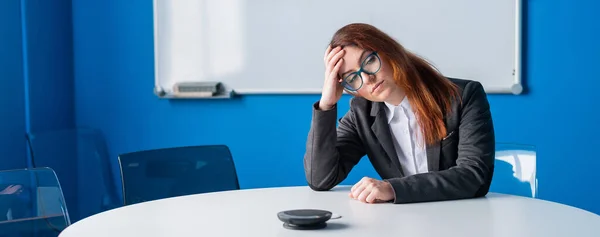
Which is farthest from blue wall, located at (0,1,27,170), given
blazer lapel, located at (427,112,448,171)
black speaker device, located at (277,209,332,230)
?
black speaker device, located at (277,209,332,230)

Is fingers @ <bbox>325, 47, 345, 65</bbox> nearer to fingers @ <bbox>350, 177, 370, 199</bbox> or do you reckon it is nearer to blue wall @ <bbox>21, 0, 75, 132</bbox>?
fingers @ <bbox>350, 177, 370, 199</bbox>

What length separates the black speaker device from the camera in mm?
1611

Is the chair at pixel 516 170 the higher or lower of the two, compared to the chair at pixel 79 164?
higher

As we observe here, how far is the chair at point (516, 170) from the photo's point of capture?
2.64 metres

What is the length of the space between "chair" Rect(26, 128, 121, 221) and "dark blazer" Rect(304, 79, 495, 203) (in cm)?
204

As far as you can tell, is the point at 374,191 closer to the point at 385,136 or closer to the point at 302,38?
the point at 385,136

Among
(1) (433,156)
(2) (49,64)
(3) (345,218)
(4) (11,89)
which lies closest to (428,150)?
(1) (433,156)

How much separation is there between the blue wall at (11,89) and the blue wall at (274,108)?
420 millimetres

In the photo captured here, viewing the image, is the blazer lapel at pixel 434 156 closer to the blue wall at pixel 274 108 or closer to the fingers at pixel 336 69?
the fingers at pixel 336 69

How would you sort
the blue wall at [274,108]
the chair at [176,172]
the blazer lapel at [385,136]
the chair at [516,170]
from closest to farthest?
the blazer lapel at [385,136] → the chair at [176,172] → the chair at [516,170] → the blue wall at [274,108]

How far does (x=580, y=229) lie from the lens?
1609mm

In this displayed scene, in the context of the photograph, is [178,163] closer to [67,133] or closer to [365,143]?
[365,143]

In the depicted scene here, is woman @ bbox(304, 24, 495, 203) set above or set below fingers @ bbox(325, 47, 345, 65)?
below

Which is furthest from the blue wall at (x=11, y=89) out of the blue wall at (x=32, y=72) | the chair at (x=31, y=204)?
the chair at (x=31, y=204)
